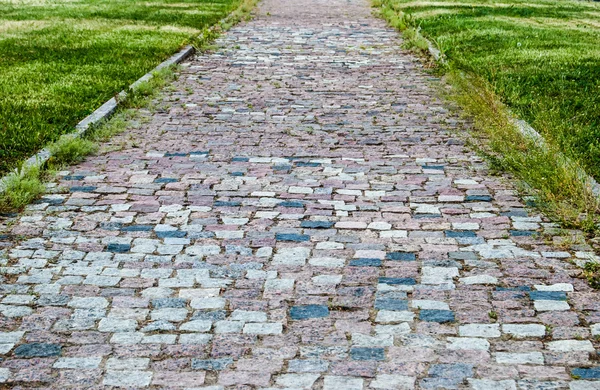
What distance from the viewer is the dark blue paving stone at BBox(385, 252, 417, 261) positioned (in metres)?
5.34

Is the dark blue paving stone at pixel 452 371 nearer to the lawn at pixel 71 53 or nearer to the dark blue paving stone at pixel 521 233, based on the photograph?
the dark blue paving stone at pixel 521 233

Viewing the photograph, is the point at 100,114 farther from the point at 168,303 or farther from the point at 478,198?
the point at 168,303

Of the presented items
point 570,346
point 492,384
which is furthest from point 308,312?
point 570,346

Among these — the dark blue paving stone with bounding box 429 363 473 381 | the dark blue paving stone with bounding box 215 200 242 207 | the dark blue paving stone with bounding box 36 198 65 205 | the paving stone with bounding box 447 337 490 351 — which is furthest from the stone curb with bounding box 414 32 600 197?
A: the dark blue paving stone with bounding box 36 198 65 205

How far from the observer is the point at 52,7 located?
21.7 m

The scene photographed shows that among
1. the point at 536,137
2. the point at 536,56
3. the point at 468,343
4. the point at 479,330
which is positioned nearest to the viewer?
the point at 468,343

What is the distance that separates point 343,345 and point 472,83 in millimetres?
6819

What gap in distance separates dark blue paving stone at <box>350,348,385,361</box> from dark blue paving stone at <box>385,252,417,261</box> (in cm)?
126

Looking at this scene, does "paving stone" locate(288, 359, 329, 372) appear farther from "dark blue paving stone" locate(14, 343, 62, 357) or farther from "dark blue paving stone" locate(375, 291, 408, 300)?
"dark blue paving stone" locate(14, 343, 62, 357)

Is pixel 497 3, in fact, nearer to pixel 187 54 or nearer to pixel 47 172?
pixel 187 54

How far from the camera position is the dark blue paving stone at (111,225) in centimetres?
592

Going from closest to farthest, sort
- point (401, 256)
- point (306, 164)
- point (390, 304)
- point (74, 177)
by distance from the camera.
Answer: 1. point (390, 304)
2. point (401, 256)
3. point (74, 177)
4. point (306, 164)

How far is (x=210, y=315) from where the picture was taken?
455cm

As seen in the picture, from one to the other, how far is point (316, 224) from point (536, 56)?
7.97 m
